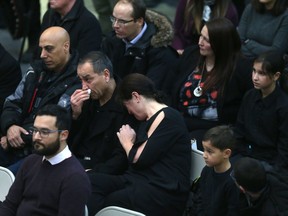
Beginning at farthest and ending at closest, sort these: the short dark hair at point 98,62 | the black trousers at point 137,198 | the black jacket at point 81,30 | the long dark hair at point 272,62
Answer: the black jacket at point 81,30, the short dark hair at point 98,62, the long dark hair at point 272,62, the black trousers at point 137,198

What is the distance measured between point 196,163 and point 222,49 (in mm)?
932

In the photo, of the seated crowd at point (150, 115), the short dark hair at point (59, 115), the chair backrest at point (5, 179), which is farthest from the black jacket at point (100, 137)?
the short dark hair at point (59, 115)

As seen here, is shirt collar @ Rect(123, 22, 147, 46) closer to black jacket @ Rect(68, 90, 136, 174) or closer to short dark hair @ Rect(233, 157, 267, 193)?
black jacket @ Rect(68, 90, 136, 174)

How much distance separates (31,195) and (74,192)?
325 millimetres

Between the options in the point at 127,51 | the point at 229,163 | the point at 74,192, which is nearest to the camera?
the point at 74,192

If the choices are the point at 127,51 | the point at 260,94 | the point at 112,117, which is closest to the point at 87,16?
the point at 127,51

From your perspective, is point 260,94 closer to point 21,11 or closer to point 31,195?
point 31,195

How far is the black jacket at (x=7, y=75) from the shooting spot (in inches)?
234

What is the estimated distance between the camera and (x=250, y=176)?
14.0 feet

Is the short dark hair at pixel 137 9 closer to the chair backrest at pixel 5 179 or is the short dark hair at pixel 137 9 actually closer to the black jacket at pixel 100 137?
the black jacket at pixel 100 137

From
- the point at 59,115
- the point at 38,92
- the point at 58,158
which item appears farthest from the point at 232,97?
the point at 58,158

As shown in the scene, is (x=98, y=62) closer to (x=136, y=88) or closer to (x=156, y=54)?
(x=136, y=88)

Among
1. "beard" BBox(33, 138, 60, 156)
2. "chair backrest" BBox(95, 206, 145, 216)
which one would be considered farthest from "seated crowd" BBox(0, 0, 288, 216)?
"chair backrest" BBox(95, 206, 145, 216)

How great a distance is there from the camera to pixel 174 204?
4727 mm
